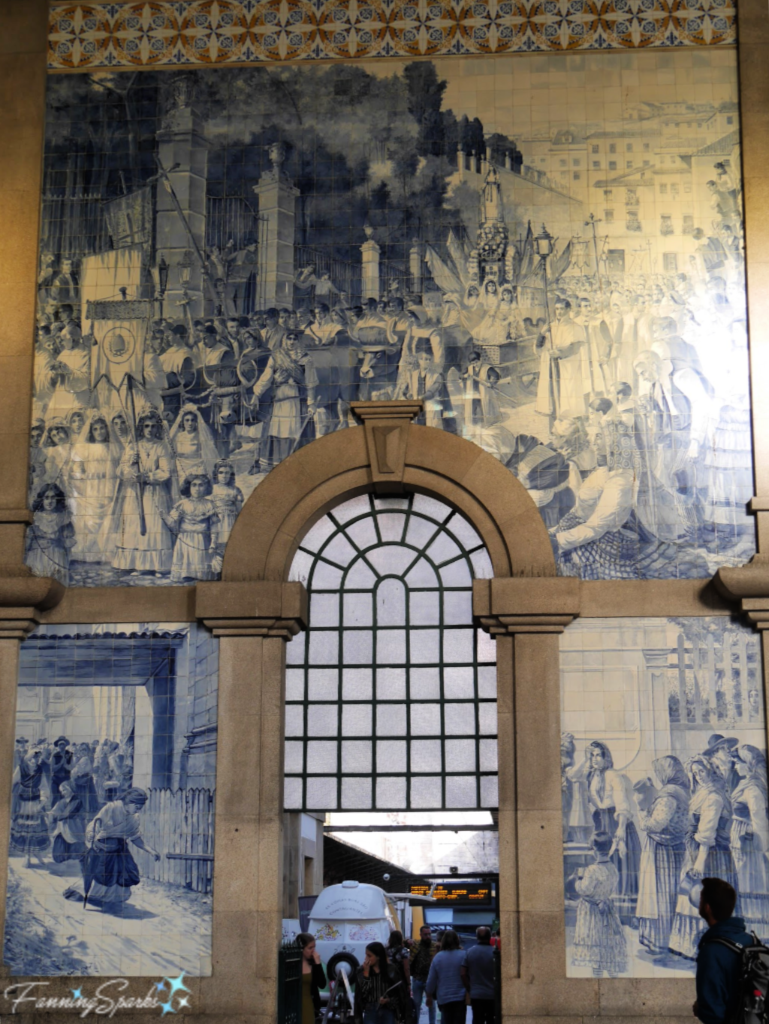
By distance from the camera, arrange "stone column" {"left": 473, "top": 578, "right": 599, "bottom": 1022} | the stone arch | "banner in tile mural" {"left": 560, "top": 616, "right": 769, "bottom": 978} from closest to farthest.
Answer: "stone column" {"left": 473, "top": 578, "right": 599, "bottom": 1022}, "banner in tile mural" {"left": 560, "top": 616, "right": 769, "bottom": 978}, the stone arch

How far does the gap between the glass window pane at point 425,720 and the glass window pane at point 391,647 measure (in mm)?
582

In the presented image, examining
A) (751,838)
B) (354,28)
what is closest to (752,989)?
(751,838)

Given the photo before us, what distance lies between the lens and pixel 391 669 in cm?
1562

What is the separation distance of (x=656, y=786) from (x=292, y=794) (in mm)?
3963

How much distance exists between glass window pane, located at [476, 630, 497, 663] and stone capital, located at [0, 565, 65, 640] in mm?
4713

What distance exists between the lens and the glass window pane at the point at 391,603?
1573 cm

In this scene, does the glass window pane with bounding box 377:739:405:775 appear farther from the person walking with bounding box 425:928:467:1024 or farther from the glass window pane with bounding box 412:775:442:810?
the person walking with bounding box 425:928:467:1024

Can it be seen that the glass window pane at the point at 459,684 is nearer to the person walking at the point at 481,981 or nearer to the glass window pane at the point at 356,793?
the glass window pane at the point at 356,793

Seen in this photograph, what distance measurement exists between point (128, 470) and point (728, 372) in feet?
22.6

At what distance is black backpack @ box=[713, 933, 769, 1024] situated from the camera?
8305mm

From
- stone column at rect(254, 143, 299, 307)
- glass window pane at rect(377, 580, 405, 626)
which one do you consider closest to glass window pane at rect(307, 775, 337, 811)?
glass window pane at rect(377, 580, 405, 626)

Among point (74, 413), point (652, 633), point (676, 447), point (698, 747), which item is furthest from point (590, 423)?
point (74, 413)

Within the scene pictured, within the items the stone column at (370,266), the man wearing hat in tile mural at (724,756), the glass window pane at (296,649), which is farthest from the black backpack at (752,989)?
the stone column at (370,266)

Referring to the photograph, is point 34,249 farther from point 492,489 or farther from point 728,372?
point 728,372
